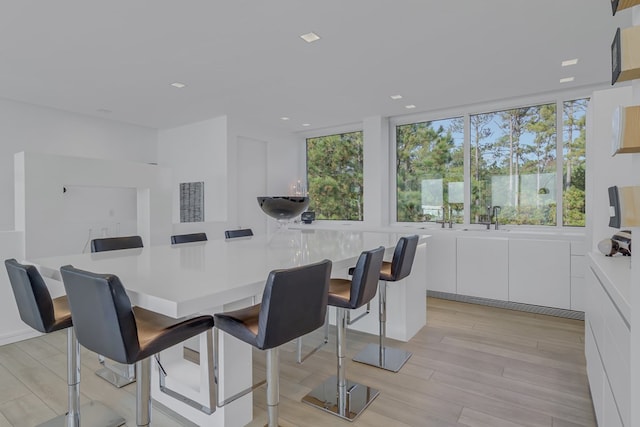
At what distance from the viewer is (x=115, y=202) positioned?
5805 mm

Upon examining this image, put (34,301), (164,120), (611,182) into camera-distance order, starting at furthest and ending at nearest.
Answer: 1. (164,120)
2. (611,182)
3. (34,301)

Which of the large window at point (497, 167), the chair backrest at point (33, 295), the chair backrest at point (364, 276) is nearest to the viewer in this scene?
the chair backrest at point (33, 295)

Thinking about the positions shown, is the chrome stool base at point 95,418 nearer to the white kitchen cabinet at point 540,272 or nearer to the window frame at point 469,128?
the white kitchen cabinet at point 540,272

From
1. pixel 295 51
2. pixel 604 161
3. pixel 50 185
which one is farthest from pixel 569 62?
pixel 50 185

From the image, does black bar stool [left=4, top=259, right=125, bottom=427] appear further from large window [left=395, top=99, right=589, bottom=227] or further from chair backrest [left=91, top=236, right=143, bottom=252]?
large window [left=395, top=99, right=589, bottom=227]

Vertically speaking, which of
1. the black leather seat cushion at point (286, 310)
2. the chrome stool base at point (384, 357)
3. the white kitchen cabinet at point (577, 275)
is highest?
the black leather seat cushion at point (286, 310)

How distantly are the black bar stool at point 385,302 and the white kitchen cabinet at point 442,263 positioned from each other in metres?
1.84

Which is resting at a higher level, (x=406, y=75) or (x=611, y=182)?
(x=406, y=75)

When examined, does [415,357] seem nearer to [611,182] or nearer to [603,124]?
[611,182]

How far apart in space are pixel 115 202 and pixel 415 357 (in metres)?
5.38

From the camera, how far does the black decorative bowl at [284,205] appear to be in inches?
98.7

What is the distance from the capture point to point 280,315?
126 cm

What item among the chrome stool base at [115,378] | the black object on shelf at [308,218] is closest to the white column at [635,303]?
the chrome stool base at [115,378]

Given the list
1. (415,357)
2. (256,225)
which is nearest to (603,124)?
(415,357)
